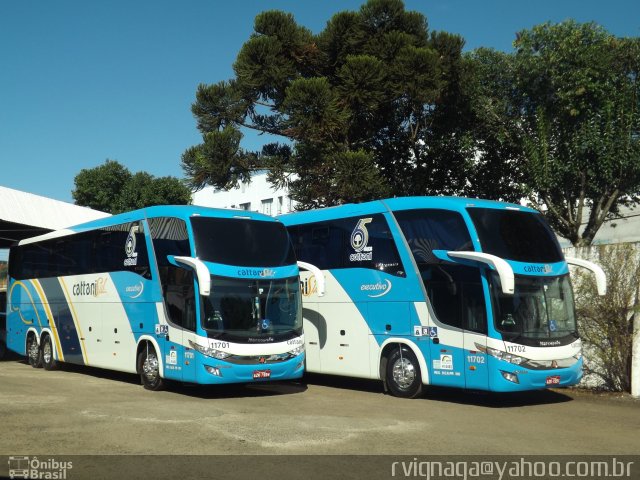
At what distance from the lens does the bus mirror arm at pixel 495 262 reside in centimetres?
1257

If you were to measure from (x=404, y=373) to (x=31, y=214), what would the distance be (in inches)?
543

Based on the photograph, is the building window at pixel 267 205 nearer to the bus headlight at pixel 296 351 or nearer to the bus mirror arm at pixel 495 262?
the bus headlight at pixel 296 351

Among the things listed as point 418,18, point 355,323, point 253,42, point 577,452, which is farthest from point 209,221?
point 418,18

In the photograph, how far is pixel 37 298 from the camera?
870 inches

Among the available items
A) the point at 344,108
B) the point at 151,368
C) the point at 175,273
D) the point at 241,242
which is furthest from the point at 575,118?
the point at 151,368

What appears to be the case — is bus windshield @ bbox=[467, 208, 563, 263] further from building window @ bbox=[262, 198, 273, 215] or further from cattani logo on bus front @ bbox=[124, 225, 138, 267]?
building window @ bbox=[262, 198, 273, 215]

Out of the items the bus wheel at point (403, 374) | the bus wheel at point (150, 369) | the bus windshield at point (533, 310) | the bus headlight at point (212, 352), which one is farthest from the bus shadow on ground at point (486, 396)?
the bus wheel at point (150, 369)

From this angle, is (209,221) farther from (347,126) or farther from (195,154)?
(195,154)

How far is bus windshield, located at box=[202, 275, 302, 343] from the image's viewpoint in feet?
47.1

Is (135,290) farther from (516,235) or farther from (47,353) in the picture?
(516,235)

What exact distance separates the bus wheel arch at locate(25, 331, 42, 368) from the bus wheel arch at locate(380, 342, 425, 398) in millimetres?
11084

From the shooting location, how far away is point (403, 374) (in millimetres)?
15180

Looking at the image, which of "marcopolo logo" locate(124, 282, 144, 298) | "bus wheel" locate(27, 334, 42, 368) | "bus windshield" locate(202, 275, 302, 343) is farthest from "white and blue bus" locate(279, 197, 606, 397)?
"bus wheel" locate(27, 334, 42, 368)

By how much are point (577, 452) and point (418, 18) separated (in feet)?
59.6
